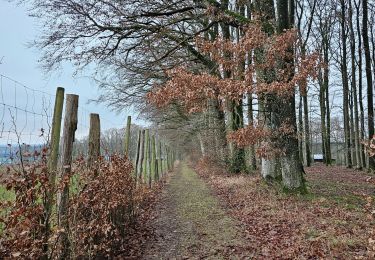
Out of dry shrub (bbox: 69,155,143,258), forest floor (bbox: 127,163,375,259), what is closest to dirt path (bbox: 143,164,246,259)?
forest floor (bbox: 127,163,375,259)

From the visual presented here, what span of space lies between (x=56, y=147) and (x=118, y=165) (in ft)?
9.46

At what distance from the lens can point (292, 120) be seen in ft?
38.4

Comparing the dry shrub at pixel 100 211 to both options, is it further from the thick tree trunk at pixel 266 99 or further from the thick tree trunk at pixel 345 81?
the thick tree trunk at pixel 345 81

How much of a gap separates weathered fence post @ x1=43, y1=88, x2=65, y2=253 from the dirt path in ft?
9.38

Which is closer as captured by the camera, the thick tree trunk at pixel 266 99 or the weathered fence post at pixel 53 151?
the weathered fence post at pixel 53 151

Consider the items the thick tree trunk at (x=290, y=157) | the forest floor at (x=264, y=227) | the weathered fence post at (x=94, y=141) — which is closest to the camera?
the forest floor at (x=264, y=227)

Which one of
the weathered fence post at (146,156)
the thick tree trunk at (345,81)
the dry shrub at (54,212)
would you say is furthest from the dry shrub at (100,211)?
the thick tree trunk at (345,81)

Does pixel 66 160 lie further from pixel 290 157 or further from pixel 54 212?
pixel 290 157

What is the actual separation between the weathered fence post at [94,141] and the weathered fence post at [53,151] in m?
1.46

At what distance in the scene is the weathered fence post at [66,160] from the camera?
5082 millimetres

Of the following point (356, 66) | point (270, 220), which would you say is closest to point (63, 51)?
point (270, 220)

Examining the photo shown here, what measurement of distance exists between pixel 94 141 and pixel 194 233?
328 centimetres

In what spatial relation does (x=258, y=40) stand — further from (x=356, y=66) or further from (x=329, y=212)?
(x=356, y=66)

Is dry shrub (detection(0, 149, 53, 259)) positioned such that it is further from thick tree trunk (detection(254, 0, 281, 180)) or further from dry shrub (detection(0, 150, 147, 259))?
thick tree trunk (detection(254, 0, 281, 180))
